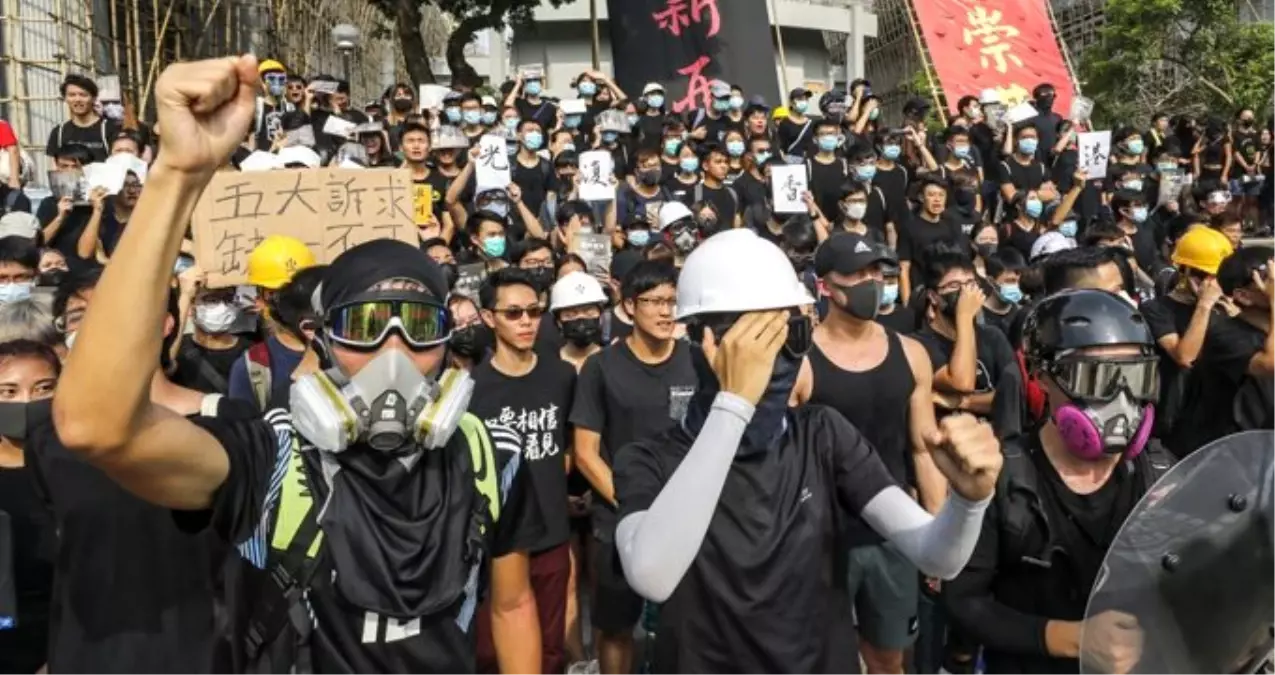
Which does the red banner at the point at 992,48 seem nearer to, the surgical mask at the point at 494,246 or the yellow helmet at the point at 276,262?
the surgical mask at the point at 494,246

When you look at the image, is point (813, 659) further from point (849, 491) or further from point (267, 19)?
point (267, 19)

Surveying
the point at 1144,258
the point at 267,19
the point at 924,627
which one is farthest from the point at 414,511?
the point at 267,19

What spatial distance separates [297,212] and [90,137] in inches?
182

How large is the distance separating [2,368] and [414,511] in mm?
1661

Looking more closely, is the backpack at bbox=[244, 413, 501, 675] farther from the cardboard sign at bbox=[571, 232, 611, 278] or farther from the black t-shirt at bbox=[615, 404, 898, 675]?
the cardboard sign at bbox=[571, 232, 611, 278]

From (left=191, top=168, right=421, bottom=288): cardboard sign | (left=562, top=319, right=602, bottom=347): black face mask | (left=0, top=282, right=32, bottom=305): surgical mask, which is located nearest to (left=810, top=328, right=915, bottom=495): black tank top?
(left=562, top=319, right=602, bottom=347): black face mask

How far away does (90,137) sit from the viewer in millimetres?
9523

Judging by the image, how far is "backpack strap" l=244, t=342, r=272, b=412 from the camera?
4.82m

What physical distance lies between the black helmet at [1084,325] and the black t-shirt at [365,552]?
1344 millimetres

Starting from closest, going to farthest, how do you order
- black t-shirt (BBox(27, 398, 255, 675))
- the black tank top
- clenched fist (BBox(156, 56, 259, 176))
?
clenched fist (BBox(156, 56, 259, 176)) < black t-shirt (BBox(27, 398, 255, 675)) < the black tank top

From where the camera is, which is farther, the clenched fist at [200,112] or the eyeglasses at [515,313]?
the eyeglasses at [515,313]

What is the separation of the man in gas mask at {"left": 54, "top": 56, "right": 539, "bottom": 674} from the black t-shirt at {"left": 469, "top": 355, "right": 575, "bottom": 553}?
2.25 meters

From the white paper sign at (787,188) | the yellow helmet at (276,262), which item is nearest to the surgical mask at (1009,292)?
the white paper sign at (787,188)

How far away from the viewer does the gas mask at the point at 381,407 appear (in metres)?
2.33
